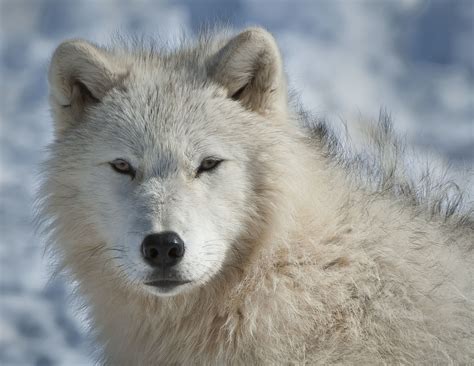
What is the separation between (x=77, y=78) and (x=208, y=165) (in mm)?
1313

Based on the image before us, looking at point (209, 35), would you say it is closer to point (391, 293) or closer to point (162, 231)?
point (162, 231)

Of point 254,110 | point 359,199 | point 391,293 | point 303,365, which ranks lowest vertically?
point 303,365

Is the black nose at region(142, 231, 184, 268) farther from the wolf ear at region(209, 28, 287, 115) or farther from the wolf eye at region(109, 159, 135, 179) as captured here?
the wolf ear at region(209, 28, 287, 115)

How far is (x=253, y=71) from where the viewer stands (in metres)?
6.61

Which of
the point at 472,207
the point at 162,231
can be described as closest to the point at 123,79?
the point at 162,231

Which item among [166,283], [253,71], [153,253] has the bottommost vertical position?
[166,283]

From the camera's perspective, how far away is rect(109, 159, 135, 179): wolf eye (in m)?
Answer: 6.23

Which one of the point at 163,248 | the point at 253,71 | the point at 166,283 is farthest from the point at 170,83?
the point at 166,283

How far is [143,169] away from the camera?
6.16 metres

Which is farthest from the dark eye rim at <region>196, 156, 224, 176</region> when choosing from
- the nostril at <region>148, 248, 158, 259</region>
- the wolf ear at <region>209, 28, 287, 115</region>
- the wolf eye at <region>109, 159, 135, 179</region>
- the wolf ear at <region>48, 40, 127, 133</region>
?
the wolf ear at <region>48, 40, 127, 133</region>

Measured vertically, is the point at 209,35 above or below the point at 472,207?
above

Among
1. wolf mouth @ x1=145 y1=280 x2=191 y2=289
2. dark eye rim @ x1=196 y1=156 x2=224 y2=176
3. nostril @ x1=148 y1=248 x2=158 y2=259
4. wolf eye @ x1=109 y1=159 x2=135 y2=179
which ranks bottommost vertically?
wolf mouth @ x1=145 y1=280 x2=191 y2=289

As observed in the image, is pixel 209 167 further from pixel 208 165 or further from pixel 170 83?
pixel 170 83

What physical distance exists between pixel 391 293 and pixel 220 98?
1.88 meters
